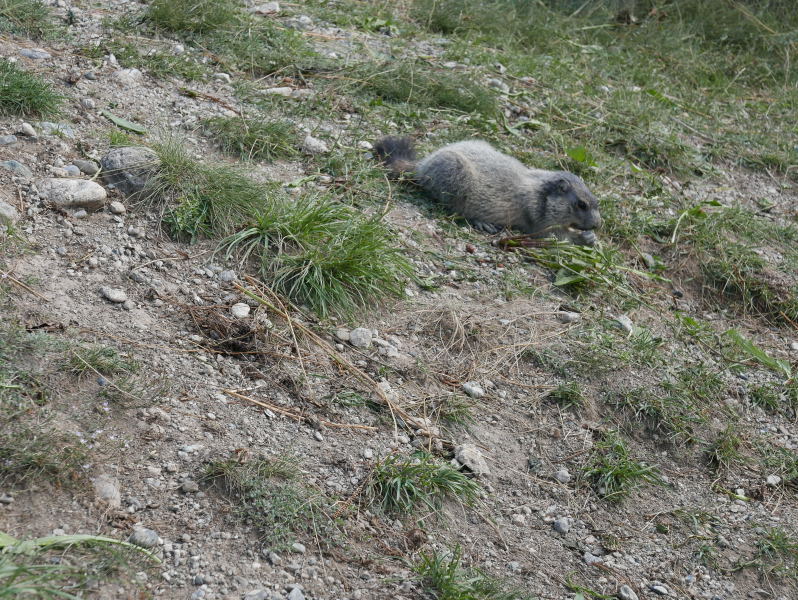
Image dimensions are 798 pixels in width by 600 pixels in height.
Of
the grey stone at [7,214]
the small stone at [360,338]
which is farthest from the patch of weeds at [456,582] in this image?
the grey stone at [7,214]

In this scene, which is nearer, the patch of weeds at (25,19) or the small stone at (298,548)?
the small stone at (298,548)

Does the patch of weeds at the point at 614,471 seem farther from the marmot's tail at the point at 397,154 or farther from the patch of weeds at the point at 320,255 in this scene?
the marmot's tail at the point at 397,154

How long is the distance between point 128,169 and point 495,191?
2529 mm

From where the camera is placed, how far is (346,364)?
414 cm

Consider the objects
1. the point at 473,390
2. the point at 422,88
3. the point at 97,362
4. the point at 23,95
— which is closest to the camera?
the point at 97,362

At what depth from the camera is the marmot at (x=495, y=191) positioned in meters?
5.75

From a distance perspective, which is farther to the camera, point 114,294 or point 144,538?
point 114,294

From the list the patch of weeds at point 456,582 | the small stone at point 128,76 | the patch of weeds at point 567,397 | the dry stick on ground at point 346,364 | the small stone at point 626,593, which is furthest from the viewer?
the small stone at point 128,76

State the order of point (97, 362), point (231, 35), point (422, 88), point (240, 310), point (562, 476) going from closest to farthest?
point (97, 362) → point (562, 476) → point (240, 310) → point (231, 35) → point (422, 88)

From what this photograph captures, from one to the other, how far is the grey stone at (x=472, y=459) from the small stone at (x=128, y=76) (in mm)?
3630

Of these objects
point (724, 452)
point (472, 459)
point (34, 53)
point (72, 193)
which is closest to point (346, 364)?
point (472, 459)

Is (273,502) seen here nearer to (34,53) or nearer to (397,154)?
(397,154)

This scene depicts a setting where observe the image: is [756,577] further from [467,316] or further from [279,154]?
[279,154]

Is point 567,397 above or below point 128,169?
below
